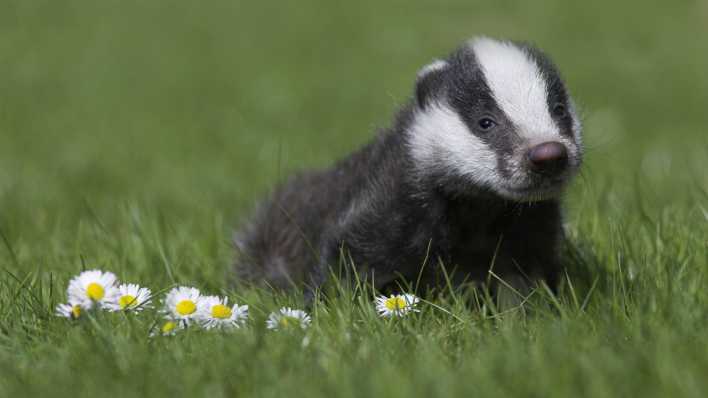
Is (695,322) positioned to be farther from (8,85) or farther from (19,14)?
(19,14)

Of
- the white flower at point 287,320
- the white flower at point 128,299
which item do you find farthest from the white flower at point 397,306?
the white flower at point 128,299

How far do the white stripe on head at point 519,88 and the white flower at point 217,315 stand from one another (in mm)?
1805

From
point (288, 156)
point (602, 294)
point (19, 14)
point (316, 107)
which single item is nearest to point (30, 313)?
point (602, 294)

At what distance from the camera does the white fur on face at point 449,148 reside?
5.07 meters

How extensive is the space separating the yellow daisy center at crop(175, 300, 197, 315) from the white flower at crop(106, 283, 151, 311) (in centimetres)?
20

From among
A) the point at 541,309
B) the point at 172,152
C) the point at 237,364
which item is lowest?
the point at 541,309

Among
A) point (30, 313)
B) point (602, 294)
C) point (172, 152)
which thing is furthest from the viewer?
point (172, 152)

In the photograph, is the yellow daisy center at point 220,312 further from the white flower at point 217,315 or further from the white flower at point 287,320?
the white flower at point 287,320

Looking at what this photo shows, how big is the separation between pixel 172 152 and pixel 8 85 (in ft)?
15.5

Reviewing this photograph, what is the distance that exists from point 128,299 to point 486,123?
2.12 m

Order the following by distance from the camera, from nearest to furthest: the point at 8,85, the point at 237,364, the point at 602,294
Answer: the point at 237,364 → the point at 602,294 → the point at 8,85

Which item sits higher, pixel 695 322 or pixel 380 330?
pixel 380 330

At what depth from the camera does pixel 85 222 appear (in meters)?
6.77

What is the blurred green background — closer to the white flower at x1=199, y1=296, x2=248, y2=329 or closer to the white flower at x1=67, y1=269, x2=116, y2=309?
the white flower at x1=199, y1=296, x2=248, y2=329
